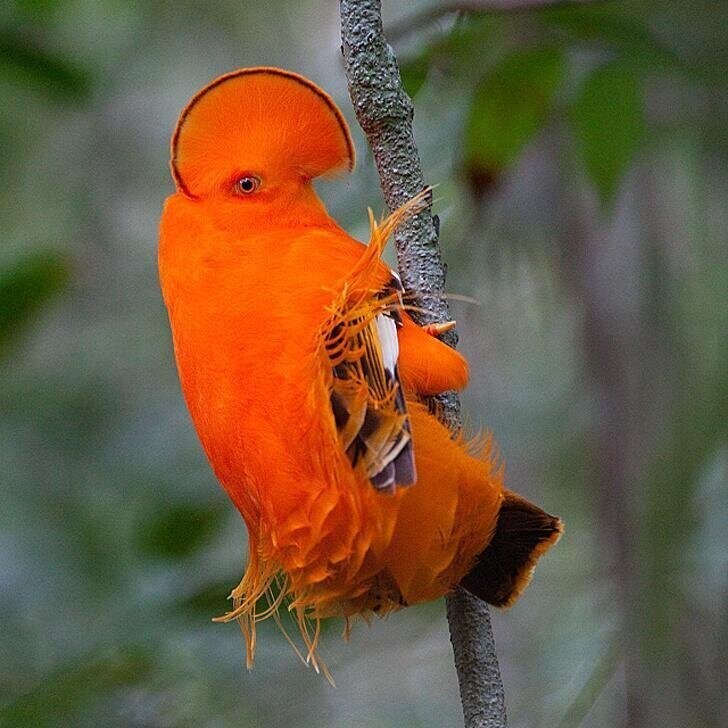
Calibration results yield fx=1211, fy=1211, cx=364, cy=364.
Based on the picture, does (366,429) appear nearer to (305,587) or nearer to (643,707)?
(305,587)

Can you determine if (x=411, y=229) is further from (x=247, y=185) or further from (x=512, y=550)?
(x=512, y=550)

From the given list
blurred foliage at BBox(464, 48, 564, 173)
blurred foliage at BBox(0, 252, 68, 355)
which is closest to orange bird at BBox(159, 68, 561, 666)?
blurred foliage at BBox(464, 48, 564, 173)

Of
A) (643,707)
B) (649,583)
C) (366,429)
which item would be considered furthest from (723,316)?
(366,429)

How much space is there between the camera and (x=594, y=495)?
10.9 feet

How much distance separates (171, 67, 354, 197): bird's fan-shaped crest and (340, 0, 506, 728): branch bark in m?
0.08

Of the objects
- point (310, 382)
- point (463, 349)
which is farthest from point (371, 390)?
point (463, 349)

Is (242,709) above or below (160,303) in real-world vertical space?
below

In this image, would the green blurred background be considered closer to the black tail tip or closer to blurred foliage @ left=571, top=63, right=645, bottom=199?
blurred foliage @ left=571, top=63, right=645, bottom=199

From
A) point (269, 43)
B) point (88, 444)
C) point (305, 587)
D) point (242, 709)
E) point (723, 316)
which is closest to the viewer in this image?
point (305, 587)

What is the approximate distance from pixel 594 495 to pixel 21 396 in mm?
1667

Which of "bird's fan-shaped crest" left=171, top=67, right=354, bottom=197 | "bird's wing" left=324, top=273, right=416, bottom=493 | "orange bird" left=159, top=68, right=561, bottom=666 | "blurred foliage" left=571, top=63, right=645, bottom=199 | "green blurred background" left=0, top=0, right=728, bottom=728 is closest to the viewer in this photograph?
"bird's wing" left=324, top=273, right=416, bottom=493

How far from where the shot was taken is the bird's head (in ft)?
6.32

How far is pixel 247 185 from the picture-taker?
199 cm

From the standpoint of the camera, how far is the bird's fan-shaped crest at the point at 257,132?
1.92 m
